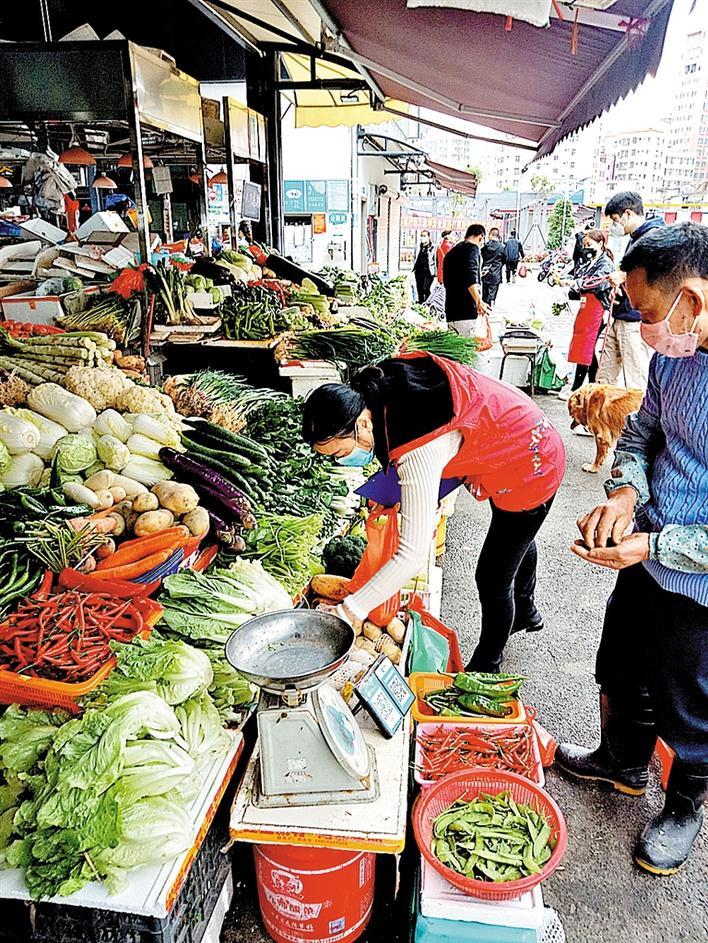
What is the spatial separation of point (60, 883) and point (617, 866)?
193cm

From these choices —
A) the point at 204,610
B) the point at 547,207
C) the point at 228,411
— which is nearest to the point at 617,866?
the point at 204,610

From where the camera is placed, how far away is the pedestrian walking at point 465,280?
25.3 ft

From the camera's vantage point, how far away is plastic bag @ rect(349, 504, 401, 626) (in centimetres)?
267

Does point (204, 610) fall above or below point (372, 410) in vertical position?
below

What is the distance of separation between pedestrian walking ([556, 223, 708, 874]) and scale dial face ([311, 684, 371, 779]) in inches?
35.4

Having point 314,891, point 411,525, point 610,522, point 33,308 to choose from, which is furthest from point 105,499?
point 33,308

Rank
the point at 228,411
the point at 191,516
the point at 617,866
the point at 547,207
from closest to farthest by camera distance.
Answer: the point at 617,866 < the point at 191,516 < the point at 228,411 < the point at 547,207

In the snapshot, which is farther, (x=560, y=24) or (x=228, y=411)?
(x=228, y=411)

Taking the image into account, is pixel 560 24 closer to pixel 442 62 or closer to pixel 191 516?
pixel 442 62

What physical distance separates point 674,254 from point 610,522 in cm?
84

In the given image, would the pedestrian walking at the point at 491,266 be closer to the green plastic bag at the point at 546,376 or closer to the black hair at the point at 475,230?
the green plastic bag at the point at 546,376

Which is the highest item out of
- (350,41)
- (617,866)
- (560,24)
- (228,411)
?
(350,41)

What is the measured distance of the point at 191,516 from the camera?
2773 millimetres

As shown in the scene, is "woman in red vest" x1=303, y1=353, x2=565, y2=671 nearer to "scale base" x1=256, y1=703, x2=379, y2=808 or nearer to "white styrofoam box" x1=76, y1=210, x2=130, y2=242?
Answer: "scale base" x1=256, y1=703, x2=379, y2=808
